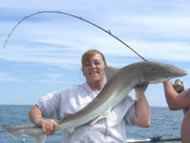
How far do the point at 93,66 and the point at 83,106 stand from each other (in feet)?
1.36

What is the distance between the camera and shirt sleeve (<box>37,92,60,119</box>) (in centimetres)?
581

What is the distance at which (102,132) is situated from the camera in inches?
223

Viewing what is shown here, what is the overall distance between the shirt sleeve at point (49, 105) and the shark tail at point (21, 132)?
0.34 meters

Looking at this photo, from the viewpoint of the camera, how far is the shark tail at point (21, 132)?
215 inches

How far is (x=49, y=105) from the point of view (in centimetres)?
582

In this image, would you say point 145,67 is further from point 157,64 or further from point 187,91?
point 187,91

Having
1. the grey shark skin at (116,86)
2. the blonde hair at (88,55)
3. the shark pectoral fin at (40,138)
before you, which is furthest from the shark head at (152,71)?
the shark pectoral fin at (40,138)

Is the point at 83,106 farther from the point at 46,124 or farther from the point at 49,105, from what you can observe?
the point at 46,124

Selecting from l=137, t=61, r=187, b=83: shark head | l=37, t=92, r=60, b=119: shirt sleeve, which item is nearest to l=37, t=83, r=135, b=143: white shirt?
l=37, t=92, r=60, b=119: shirt sleeve

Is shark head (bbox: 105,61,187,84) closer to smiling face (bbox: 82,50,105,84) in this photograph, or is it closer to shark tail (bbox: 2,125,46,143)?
smiling face (bbox: 82,50,105,84)

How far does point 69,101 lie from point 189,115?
47.9 inches

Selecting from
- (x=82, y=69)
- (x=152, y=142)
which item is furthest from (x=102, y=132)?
(x=152, y=142)

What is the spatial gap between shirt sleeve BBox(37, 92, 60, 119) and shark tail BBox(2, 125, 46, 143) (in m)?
0.34

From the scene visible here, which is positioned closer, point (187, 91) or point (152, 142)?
point (187, 91)
